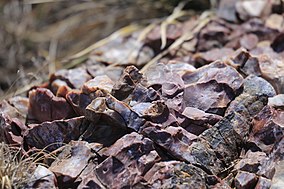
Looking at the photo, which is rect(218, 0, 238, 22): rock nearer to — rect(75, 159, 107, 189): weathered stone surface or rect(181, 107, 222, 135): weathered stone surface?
rect(181, 107, 222, 135): weathered stone surface

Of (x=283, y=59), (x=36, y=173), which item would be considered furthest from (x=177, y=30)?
(x=36, y=173)

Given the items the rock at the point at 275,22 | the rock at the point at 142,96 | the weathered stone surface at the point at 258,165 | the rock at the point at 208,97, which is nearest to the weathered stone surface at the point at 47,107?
the rock at the point at 142,96

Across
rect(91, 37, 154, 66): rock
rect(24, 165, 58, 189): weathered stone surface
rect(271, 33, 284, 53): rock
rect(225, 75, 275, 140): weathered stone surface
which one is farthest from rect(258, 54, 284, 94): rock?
rect(24, 165, 58, 189): weathered stone surface

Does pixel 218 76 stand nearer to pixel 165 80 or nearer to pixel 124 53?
pixel 165 80

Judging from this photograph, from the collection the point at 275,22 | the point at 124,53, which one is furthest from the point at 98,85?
the point at 275,22

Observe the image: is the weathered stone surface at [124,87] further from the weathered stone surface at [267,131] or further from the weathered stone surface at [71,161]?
the weathered stone surface at [267,131]

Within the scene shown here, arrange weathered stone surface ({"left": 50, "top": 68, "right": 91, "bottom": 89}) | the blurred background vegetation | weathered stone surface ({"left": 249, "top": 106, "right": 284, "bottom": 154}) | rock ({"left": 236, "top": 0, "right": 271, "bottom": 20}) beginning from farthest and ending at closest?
1. the blurred background vegetation
2. rock ({"left": 236, "top": 0, "right": 271, "bottom": 20})
3. weathered stone surface ({"left": 50, "top": 68, "right": 91, "bottom": 89})
4. weathered stone surface ({"left": 249, "top": 106, "right": 284, "bottom": 154})

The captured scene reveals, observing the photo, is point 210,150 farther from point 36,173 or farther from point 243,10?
point 243,10
